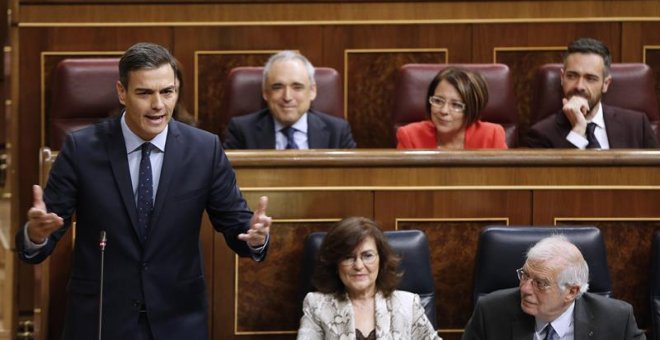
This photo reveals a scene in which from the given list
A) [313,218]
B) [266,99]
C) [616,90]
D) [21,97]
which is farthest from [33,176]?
[616,90]

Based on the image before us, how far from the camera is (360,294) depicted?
157 centimetres

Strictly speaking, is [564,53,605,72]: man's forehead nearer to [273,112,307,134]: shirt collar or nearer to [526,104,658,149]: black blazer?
[526,104,658,149]: black blazer

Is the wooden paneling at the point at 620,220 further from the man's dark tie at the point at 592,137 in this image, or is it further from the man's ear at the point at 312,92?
the man's ear at the point at 312,92

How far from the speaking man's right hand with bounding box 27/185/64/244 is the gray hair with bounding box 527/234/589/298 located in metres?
0.56

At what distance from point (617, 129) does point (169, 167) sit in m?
0.98

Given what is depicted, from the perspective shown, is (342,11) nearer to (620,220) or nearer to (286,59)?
(286,59)

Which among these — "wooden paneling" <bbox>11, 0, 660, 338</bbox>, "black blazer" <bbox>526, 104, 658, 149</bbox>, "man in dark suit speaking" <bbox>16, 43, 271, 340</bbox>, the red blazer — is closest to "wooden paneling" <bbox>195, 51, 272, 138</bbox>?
"wooden paneling" <bbox>11, 0, 660, 338</bbox>

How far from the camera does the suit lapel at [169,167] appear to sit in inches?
52.1

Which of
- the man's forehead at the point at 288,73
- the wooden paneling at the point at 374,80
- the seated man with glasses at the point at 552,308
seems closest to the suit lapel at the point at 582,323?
the seated man with glasses at the point at 552,308

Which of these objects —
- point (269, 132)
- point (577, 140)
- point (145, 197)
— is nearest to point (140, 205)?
point (145, 197)

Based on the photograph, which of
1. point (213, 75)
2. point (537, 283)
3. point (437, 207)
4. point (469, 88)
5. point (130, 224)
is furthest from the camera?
point (213, 75)

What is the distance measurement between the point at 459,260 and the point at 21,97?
2.92 ft

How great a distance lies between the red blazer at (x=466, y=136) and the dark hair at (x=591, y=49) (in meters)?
0.20

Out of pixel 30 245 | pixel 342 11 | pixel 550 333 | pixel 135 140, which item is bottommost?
pixel 550 333
